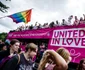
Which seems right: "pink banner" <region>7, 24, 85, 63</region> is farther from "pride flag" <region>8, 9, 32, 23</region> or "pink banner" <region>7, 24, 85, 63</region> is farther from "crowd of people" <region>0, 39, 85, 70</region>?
"crowd of people" <region>0, 39, 85, 70</region>

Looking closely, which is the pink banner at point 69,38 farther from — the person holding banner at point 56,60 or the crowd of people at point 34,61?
the person holding banner at point 56,60

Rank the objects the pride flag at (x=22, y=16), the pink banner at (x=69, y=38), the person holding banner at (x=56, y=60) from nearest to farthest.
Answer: the person holding banner at (x=56, y=60) < the pink banner at (x=69, y=38) < the pride flag at (x=22, y=16)

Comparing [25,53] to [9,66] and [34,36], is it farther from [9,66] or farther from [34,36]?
[34,36]

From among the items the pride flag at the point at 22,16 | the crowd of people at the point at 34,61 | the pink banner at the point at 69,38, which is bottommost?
the pink banner at the point at 69,38

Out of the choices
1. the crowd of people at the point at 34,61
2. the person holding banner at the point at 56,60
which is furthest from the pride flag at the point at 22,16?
the person holding banner at the point at 56,60

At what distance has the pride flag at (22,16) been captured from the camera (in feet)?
58.8

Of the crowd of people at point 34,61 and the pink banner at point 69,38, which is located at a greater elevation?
the crowd of people at point 34,61

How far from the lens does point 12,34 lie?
20953 mm

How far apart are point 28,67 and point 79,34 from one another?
796cm

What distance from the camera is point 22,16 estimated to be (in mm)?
18250

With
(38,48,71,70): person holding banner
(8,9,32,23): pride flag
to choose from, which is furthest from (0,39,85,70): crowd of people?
(8,9,32,23): pride flag

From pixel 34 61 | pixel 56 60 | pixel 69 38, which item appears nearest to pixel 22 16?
pixel 69 38

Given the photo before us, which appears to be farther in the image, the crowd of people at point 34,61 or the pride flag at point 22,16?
the pride flag at point 22,16

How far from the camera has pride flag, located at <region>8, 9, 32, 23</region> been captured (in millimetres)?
17922
